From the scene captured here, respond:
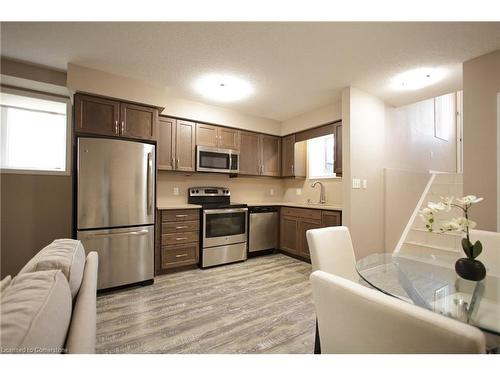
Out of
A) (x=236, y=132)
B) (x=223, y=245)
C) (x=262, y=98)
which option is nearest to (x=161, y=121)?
(x=236, y=132)

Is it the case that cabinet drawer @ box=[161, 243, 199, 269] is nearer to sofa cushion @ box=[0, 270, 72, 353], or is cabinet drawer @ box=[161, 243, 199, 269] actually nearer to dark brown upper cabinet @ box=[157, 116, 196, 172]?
dark brown upper cabinet @ box=[157, 116, 196, 172]

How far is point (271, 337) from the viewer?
5.70ft

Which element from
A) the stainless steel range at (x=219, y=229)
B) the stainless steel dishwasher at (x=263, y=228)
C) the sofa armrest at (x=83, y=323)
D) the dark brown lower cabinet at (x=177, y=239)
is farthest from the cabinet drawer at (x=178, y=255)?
the sofa armrest at (x=83, y=323)

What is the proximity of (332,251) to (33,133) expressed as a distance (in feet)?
12.0

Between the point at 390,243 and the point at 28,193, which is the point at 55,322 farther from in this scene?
Result: the point at 390,243

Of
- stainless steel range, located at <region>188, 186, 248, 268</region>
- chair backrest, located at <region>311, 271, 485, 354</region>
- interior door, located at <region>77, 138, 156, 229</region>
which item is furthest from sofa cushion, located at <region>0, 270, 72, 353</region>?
stainless steel range, located at <region>188, 186, 248, 268</region>

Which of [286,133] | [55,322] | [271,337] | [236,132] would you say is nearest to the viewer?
[55,322]

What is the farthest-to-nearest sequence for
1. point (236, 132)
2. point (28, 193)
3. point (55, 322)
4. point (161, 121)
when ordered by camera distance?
point (236, 132) → point (161, 121) → point (28, 193) → point (55, 322)

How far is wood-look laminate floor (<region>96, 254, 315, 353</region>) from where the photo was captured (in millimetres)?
1646

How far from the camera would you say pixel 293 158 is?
13.8 feet

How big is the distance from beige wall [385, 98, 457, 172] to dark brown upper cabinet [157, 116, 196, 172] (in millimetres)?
2985

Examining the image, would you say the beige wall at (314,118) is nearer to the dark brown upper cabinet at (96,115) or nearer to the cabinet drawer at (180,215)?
the cabinet drawer at (180,215)

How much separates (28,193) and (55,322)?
113 inches

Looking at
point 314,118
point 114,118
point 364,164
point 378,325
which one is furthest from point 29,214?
point 364,164
